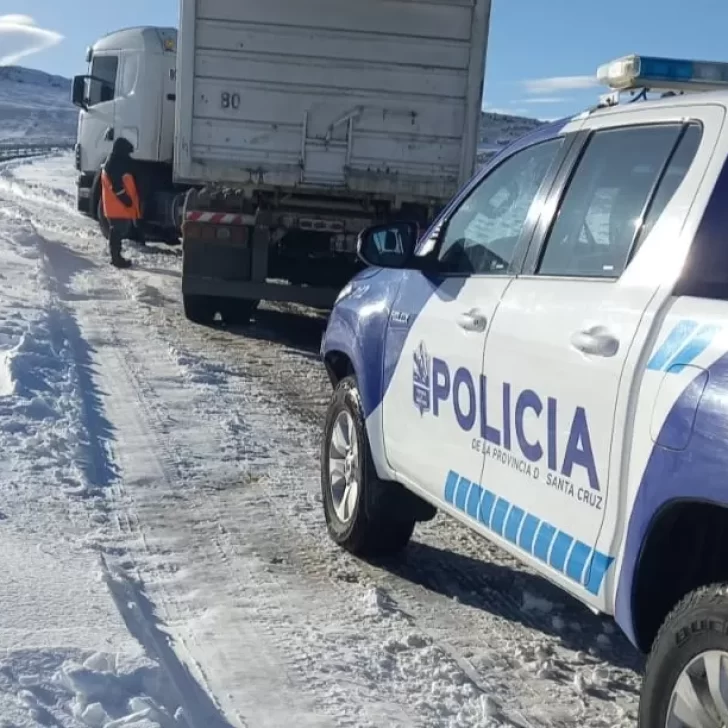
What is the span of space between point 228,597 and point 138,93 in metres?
11.7

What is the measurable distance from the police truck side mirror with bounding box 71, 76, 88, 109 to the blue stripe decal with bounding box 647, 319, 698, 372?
14479 millimetres

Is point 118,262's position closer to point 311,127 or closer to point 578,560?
point 311,127

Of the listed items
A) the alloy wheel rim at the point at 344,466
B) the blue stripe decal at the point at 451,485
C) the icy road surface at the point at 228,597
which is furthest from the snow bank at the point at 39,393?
the blue stripe decal at the point at 451,485

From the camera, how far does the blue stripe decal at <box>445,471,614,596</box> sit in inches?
130

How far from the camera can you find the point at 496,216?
14.5 feet

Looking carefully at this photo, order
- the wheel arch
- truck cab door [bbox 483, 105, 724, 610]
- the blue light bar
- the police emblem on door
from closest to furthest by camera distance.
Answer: the wheel arch
truck cab door [bbox 483, 105, 724, 610]
the blue light bar
the police emblem on door

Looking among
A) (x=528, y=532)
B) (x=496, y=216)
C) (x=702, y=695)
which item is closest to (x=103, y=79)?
(x=496, y=216)

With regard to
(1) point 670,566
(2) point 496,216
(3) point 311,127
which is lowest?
(1) point 670,566

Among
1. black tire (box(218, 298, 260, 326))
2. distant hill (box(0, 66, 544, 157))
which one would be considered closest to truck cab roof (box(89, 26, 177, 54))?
black tire (box(218, 298, 260, 326))

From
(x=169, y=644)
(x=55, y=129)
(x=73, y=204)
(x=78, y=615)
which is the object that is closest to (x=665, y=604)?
(x=169, y=644)

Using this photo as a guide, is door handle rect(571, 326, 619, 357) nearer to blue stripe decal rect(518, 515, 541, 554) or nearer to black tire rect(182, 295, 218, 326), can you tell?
blue stripe decal rect(518, 515, 541, 554)

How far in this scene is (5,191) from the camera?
30.8 meters

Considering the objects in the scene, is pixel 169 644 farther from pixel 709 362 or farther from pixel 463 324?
pixel 709 362

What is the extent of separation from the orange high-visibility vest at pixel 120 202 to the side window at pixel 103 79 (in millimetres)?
1513
